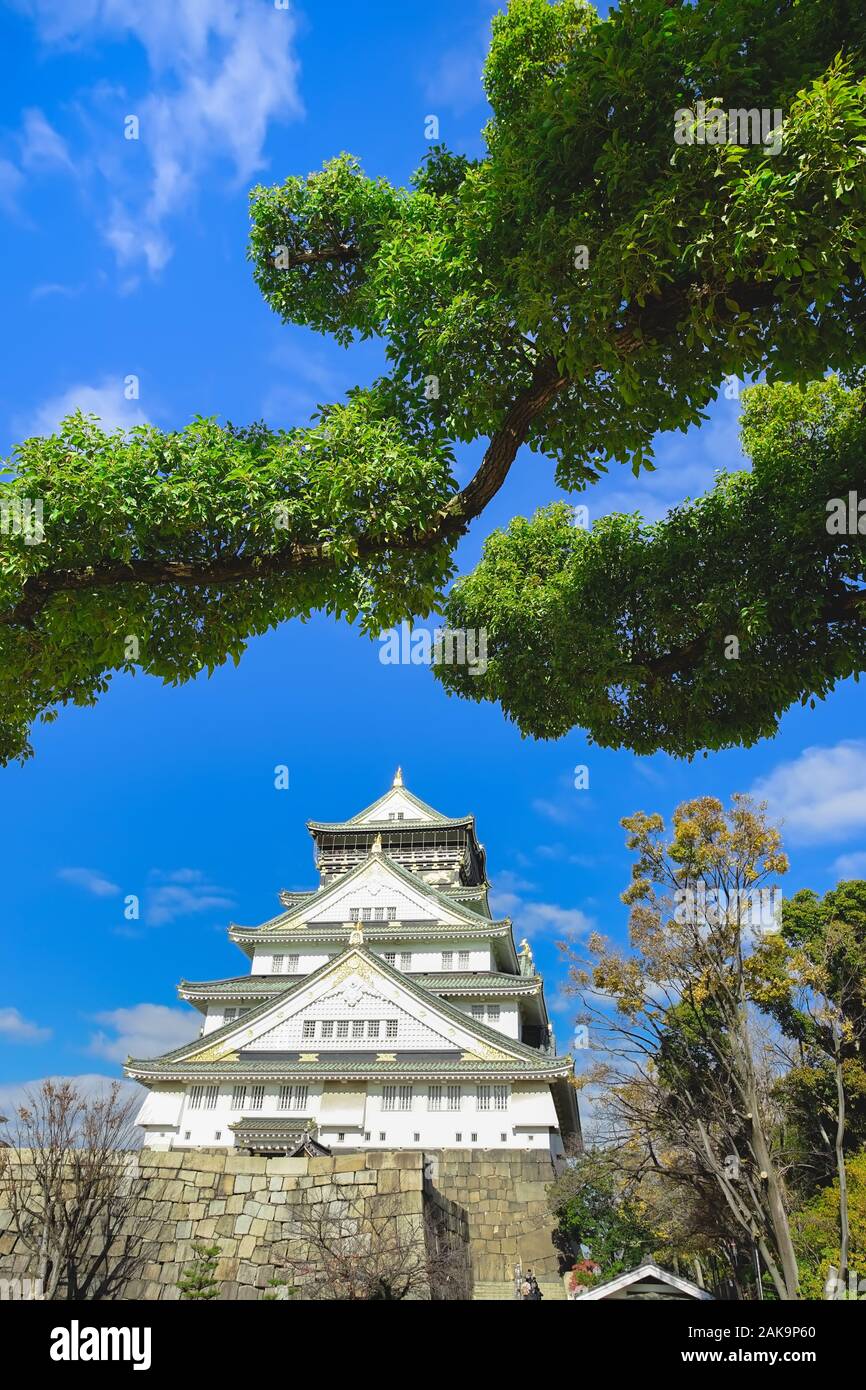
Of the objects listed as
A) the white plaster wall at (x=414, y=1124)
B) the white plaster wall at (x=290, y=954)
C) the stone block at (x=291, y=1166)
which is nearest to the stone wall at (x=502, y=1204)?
the white plaster wall at (x=414, y=1124)

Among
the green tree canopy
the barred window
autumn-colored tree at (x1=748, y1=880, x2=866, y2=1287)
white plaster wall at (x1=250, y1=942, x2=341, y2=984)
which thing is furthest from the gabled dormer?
the green tree canopy

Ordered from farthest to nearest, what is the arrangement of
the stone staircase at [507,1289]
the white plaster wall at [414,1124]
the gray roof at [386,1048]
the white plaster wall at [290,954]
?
the white plaster wall at [290,954]
the gray roof at [386,1048]
the white plaster wall at [414,1124]
the stone staircase at [507,1289]

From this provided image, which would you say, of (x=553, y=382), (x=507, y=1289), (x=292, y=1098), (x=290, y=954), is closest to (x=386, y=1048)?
(x=292, y=1098)

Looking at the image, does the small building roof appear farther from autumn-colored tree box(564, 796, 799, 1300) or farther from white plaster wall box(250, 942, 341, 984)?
white plaster wall box(250, 942, 341, 984)

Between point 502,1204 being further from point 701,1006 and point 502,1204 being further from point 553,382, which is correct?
point 553,382

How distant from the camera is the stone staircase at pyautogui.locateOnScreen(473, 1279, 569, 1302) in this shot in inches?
720

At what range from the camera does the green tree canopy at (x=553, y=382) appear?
17.9 feet

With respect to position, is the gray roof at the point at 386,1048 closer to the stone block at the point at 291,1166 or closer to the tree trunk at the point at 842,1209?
the stone block at the point at 291,1166

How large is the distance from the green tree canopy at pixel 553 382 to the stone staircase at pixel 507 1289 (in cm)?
1586

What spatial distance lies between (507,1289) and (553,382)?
20.2m

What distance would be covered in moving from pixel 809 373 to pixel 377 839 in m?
31.3

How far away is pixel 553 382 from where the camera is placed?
21.1 ft

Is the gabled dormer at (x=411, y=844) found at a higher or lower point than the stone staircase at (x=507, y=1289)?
higher
